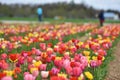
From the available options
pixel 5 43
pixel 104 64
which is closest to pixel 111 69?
pixel 104 64

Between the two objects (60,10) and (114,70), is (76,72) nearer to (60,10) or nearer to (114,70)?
(114,70)

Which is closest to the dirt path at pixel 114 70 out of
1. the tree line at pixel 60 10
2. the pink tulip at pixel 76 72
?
the pink tulip at pixel 76 72

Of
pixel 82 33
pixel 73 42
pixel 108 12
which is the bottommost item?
pixel 108 12

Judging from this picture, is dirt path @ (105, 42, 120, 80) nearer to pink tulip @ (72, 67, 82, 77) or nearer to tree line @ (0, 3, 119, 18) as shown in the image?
pink tulip @ (72, 67, 82, 77)

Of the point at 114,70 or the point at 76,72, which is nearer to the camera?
the point at 76,72

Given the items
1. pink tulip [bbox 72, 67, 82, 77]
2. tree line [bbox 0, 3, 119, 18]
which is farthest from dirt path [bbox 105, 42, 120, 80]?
tree line [bbox 0, 3, 119, 18]

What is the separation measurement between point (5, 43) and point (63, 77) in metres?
3.66

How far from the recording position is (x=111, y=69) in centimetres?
720

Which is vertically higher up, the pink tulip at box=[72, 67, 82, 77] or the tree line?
the pink tulip at box=[72, 67, 82, 77]

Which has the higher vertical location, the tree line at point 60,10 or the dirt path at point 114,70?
the dirt path at point 114,70

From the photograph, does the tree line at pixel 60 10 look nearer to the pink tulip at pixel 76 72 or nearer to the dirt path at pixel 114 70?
the dirt path at pixel 114 70

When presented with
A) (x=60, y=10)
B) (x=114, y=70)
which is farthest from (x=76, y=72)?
(x=60, y=10)

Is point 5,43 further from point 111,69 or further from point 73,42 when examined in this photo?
point 111,69

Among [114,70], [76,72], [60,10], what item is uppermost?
[76,72]
